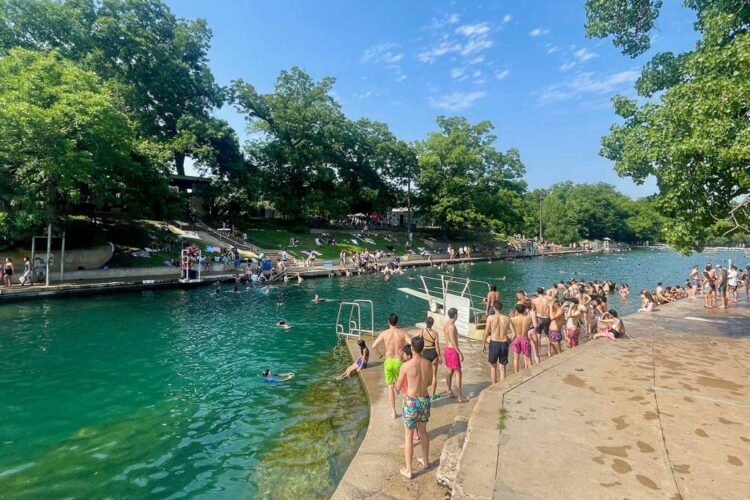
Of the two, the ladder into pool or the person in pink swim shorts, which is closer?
the person in pink swim shorts

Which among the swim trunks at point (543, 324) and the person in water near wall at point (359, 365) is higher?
the swim trunks at point (543, 324)

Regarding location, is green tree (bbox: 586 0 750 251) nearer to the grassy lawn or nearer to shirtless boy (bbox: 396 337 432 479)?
shirtless boy (bbox: 396 337 432 479)

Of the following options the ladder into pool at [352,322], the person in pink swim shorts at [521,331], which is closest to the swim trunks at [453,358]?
the person in pink swim shorts at [521,331]

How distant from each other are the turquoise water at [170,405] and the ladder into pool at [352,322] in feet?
2.09

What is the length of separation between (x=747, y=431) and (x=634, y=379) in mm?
2183

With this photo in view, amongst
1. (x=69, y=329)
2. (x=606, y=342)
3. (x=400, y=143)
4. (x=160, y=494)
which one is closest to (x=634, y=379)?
(x=606, y=342)

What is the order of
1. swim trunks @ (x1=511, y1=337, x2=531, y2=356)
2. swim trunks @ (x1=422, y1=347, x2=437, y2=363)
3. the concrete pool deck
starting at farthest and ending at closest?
swim trunks @ (x1=511, y1=337, x2=531, y2=356)
swim trunks @ (x1=422, y1=347, x2=437, y2=363)
the concrete pool deck

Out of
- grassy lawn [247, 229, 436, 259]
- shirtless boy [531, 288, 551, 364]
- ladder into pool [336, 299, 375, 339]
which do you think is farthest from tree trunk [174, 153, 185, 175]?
shirtless boy [531, 288, 551, 364]

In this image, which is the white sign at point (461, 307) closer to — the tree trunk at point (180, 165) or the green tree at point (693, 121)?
the green tree at point (693, 121)

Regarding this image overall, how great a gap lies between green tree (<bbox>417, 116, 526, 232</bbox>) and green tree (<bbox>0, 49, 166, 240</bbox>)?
41.6 metres

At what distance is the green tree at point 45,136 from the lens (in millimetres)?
19781

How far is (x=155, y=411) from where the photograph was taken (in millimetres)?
8953

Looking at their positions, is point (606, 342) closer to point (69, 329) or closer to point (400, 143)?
point (69, 329)

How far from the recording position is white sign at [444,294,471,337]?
12.9m
